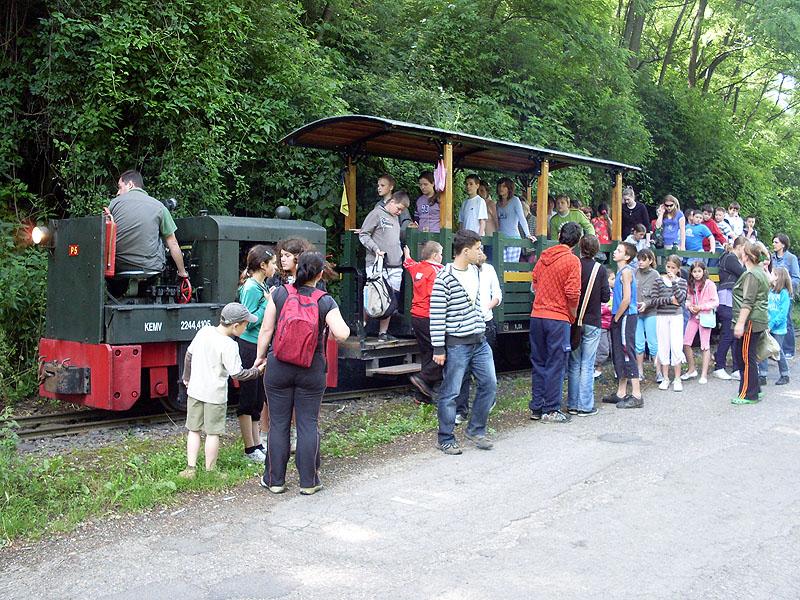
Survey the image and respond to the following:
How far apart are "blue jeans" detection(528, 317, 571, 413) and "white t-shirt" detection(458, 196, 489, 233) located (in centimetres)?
230

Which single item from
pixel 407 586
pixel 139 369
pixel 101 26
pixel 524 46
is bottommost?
pixel 407 586

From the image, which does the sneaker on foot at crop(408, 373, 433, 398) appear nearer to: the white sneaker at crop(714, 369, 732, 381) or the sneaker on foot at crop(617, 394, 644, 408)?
the sneaker on foot at crop(617, 394, 644, 408)

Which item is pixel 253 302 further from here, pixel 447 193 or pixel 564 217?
pixel 564 217

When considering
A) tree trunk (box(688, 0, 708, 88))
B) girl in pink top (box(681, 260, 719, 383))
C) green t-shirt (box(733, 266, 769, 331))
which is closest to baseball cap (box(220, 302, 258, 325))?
green t-shirt (box(733, 266, 769, 331))

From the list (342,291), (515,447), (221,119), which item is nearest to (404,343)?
(342,291)

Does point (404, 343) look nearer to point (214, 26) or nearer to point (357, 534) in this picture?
point (357, 534)

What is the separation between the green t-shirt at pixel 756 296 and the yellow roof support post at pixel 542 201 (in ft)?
8.53

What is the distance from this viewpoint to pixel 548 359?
792 cm

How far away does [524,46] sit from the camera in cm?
1628

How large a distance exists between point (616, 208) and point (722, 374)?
2.85 metres

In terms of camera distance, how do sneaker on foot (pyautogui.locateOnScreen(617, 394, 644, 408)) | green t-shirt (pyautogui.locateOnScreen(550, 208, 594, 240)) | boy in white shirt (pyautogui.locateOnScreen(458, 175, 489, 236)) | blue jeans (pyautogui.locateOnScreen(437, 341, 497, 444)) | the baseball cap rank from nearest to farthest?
the baseball cap < blue jeans (pyautogui.locateOnScreen(437, 341, 497, 444)) < sneaker on foot (pyautogui.locateOnScreen(617, 394, 644, 408)) < boy in white shirt (pyautogui.locateOnScreen(458, 175, 489, 236)) < green t-shirt (pyautogui.locateOnScreen(550, 208, 594, 240))

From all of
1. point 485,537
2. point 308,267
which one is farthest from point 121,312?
point 485,537

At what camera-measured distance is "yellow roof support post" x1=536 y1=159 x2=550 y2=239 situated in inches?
408

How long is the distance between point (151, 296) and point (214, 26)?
14.8ft
